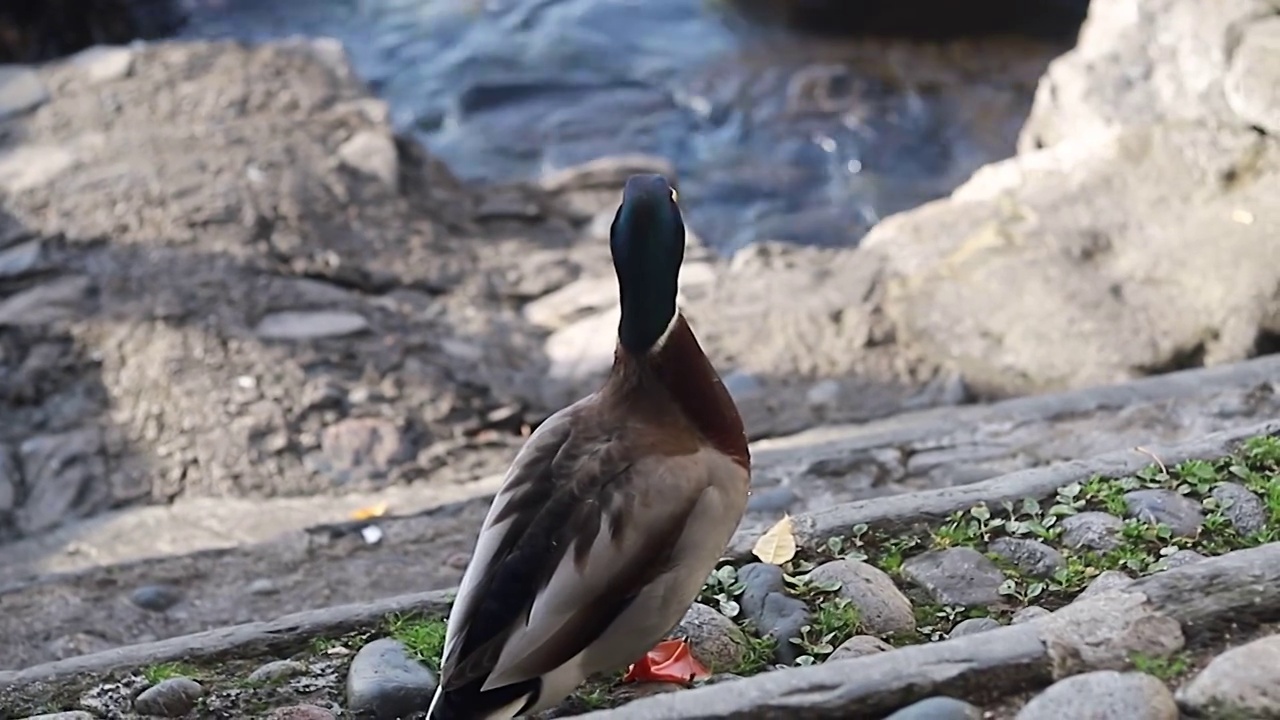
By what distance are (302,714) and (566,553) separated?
0.57 metres

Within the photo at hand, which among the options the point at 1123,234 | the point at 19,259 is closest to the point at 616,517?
the point at 1123,234

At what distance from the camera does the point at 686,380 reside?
2559mm

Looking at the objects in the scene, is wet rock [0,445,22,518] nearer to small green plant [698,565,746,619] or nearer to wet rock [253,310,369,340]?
wet rock [253,310,369,340]

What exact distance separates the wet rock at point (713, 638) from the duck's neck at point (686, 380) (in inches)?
12.4

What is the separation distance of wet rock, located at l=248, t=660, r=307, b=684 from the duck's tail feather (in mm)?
528

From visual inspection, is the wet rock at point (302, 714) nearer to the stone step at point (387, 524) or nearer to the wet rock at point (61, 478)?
the stone step at point (387, 524)

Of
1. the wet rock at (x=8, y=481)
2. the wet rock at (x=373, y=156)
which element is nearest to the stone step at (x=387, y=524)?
the wet rock at (x=8, y=481)

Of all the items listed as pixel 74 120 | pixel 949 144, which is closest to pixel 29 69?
pixel 74 120

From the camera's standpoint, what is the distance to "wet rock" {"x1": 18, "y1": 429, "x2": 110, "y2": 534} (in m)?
4.56

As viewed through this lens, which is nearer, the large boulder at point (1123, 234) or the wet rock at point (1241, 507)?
the wet rock at point (1241, 507)

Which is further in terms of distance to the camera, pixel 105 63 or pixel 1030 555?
pixel 105 63

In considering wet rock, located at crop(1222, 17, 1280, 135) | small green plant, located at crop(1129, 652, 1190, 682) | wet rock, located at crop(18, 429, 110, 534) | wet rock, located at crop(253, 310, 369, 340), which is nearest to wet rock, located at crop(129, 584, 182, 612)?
wet rock, located at crop(18, 429, 110, 534)

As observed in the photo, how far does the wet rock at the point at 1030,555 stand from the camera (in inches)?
113

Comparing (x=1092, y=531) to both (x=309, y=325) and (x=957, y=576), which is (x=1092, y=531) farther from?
(x=309, y=325)
